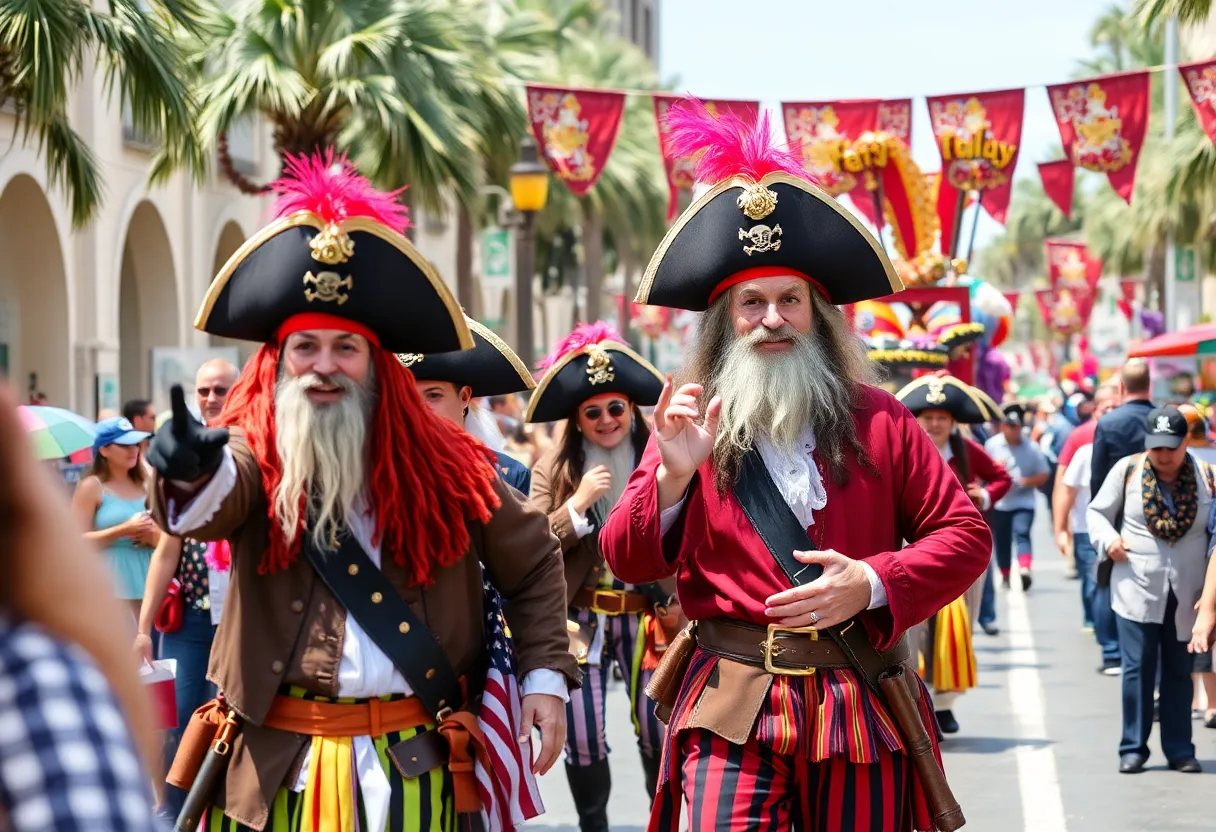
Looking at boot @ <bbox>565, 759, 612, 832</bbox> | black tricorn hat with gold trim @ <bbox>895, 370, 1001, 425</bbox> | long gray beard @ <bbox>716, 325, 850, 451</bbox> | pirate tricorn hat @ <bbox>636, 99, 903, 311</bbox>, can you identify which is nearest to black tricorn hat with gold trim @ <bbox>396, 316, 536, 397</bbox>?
boot @ <bbox>565, 759, 612, 832</bbox>

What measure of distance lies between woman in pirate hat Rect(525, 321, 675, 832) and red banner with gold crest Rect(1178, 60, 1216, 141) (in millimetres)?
9887

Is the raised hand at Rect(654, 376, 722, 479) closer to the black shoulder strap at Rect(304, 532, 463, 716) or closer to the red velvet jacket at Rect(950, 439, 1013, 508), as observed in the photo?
the black shoulder strap at Rect(304, 532, 463, 716)

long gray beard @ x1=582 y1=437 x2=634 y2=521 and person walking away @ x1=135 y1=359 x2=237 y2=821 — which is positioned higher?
long gray beard @ x1=582 y1=437 x2=634 y2=521

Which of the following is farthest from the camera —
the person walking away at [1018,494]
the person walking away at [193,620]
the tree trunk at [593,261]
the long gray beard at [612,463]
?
the tree trunk at [593,261]

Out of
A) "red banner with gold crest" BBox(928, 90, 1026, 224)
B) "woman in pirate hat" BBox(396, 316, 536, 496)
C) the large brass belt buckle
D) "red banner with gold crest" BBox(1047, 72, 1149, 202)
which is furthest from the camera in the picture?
"red banner with gold crest" BBox(1047, 72, 1149, 202)

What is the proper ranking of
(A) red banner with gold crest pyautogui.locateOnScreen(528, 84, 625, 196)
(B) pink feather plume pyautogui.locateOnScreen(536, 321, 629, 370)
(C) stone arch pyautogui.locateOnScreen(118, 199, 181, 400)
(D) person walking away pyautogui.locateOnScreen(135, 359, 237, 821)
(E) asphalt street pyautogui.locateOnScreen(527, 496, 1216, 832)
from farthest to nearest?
(C) stone arch pyautogui.locateOnScreen(118, 199, 181, 400) < (A) red banner with gold crest pyautogui.locateOnScreen(528, 84, 625, 196) < (E) asphalt street pyautogui.locateOnScreen(527, 496, 1216, 832) < (B) pink feather plume pyautogui.locateOnScreen(536, 321, 629, 370) < (D) person walking away pyautogui.locateOnScreen(135, 359, 237, 821)

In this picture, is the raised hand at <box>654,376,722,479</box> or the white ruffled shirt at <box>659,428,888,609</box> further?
the white ruffled shirt at <box>659,428,888,609</box>

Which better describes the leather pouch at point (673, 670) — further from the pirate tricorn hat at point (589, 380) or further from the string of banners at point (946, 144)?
the string of banners at point (946, 144)

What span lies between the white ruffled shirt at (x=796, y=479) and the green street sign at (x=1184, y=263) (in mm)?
29736

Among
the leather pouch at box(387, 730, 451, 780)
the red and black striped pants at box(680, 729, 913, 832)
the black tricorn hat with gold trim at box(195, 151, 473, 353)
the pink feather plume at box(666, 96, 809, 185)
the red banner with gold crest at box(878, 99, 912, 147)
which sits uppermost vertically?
the red banner with gold crest at box(878, 99, 912, 147)

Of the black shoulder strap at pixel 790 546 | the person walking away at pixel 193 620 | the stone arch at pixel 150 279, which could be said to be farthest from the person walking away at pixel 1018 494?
the stone arch at pixel 150 279

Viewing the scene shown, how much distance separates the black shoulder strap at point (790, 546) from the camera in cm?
434

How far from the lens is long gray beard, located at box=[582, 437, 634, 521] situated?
24.7 ft

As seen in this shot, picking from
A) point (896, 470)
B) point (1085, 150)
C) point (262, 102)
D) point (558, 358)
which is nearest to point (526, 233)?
point (262, 102)
